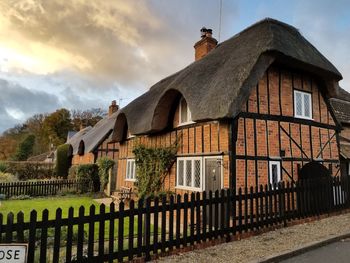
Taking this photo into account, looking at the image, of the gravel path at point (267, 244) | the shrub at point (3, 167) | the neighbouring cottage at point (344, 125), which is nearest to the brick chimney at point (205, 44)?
the neighbouring cottage at point (344, 125)

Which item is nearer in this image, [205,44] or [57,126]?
[205,44]

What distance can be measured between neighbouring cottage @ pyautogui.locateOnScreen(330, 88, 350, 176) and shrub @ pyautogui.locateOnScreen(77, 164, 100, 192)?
618 inches

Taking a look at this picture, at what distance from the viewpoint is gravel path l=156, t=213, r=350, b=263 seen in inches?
235

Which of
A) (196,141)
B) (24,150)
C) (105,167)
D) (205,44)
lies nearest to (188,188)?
(196,141)

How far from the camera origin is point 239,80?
9172mm

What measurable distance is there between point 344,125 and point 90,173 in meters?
16.6

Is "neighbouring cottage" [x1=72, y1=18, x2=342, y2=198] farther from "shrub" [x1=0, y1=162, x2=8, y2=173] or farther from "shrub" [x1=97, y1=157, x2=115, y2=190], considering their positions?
"shrub" [x1=0, y1=162, x2=8, y2=173]

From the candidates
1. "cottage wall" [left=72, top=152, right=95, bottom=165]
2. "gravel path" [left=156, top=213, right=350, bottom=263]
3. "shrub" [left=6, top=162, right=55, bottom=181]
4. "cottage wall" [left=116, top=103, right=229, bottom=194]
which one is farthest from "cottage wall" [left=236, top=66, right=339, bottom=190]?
"shrub" [left=6, top=162, right=55, bottom=181]

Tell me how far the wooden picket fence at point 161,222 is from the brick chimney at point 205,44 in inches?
352

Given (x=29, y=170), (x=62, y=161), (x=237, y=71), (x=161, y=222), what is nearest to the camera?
(x=161, y=222)

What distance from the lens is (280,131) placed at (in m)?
10.8

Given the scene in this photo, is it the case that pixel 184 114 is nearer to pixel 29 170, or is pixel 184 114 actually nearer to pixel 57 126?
pixel 29 170

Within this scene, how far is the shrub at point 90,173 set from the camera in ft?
71.3

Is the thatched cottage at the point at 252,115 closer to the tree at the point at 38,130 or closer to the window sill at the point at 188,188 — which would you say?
the window sill at the point at 188,188
